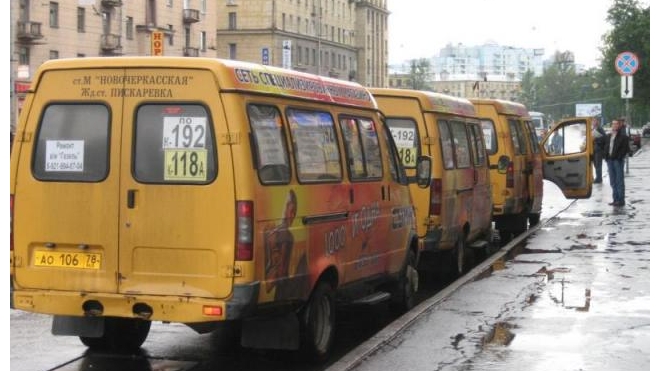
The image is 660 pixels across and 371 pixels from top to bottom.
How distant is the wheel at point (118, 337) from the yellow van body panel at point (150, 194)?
4.33ft

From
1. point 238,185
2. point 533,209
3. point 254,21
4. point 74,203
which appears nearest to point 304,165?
point 238,185

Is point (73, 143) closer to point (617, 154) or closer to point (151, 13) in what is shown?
point (617, 154)

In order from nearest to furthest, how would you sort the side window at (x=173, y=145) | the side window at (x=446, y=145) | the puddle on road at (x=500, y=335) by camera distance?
the side window at (x=173, y=145)
the puddle on road at (x=500, y=335)
the side window at (x=446, y=145)

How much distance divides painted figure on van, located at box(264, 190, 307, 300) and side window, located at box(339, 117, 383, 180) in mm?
1447

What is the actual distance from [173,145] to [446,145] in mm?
6336

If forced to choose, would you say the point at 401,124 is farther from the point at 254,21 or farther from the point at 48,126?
the point at 254,21

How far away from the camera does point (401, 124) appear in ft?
42.9

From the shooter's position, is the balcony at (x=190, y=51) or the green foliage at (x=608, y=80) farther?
the balcony at (x=190, y=51)

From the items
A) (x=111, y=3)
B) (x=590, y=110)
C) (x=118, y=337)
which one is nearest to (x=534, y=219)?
(x=118, y=337)

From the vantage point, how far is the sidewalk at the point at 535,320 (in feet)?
28.6

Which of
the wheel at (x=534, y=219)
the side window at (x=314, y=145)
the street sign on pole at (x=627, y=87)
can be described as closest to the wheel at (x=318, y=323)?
the side window at (x=314, y=145)

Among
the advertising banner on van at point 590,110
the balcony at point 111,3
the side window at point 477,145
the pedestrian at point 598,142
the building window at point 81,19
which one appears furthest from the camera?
the balcony at point 111,3

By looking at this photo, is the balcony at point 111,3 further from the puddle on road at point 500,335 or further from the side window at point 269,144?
the side window at point 269,144

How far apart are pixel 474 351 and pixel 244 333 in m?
1.91
